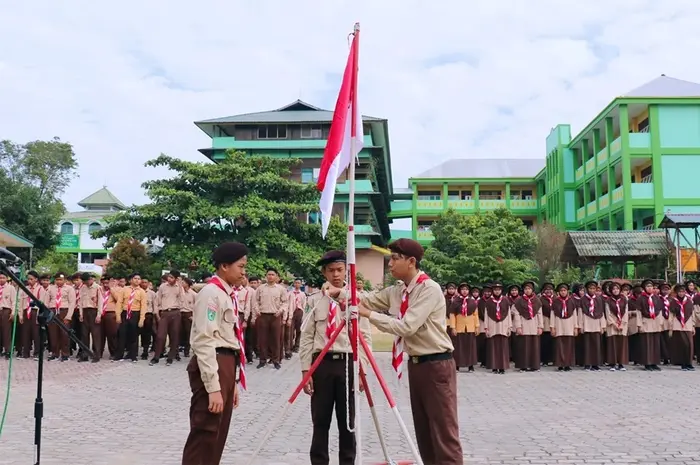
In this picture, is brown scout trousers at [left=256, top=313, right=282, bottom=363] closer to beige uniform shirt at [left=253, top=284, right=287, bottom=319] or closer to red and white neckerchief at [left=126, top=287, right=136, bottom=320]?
beige uniform shirt at [left=253, top=284, right=287, bottom=319]

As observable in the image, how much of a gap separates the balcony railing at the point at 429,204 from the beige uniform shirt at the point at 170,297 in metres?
43.5

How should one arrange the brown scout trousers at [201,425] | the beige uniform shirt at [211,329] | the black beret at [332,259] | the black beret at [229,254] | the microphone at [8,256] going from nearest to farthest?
the beige uniform shirt at [211,329] < the brown scout trousers at [201,425] < the black beret at [229,254] < the microphone at [8,256] < the black beret at [332,259]

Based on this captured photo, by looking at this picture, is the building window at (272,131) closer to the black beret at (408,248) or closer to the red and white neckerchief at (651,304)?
the red and white neckerchief at (651,304)

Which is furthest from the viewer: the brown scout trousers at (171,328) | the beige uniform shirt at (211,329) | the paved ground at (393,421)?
the brown scout trousers at (171,328)

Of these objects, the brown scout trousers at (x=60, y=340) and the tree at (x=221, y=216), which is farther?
the tree at (x=221, y=216)

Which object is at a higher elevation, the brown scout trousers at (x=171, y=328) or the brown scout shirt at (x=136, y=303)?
the brown scout shirt at (x=136, y=303)

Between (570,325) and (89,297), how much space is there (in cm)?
1039

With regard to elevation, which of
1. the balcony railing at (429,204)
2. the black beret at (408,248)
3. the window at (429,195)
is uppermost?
the window at (429,195)

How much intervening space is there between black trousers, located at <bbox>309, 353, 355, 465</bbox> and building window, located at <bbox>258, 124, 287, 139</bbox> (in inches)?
1490

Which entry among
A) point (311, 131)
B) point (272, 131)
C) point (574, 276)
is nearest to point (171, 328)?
point (574, 276)

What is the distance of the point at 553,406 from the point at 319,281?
20.0m

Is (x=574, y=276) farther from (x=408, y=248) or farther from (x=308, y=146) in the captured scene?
(x=408, y=248)

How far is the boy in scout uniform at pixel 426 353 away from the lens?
181 inches

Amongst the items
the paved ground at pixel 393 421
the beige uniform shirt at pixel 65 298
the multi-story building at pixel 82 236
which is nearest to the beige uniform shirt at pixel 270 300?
the paved ground at pixel 393 421
